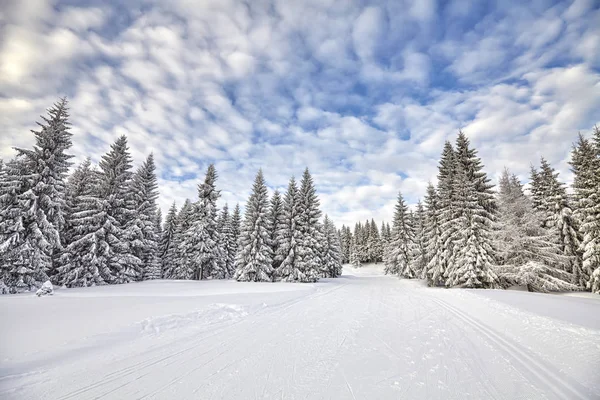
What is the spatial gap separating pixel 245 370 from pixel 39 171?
909 inches

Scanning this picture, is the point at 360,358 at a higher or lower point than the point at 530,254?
lower

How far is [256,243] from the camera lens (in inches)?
1073

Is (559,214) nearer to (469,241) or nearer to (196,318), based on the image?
(469,241)

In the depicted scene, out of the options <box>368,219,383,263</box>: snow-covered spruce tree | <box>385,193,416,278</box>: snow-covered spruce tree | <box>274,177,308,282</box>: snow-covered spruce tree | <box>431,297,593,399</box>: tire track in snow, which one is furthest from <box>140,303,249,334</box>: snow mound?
<box>368,219,383,263</box>: snow-covered spruce tree

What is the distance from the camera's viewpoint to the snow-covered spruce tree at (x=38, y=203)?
15.7 meters

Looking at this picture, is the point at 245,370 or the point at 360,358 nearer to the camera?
the point at 245,370

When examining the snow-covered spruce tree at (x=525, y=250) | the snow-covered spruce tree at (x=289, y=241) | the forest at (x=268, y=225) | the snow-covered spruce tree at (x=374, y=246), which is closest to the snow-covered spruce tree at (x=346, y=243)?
the snow-covered spruce tree at (x=374, y=246)

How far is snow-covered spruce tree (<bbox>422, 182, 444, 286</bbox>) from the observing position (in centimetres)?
2548

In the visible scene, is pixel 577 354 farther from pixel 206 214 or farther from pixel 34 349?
pixel 206 214

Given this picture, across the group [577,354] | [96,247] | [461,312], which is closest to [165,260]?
[96,247]

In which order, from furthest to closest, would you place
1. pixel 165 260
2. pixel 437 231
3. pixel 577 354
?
pixel 165 260
pixel 437 231
pixel 577 354

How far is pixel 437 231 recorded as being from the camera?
27.0 m

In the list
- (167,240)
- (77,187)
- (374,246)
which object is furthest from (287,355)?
(374,246)

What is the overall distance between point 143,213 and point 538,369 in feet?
105
